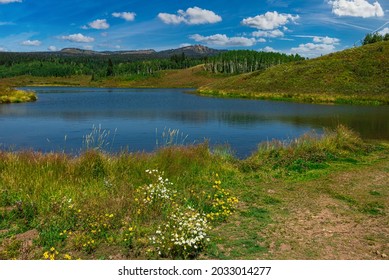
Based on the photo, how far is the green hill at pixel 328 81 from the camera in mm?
59750

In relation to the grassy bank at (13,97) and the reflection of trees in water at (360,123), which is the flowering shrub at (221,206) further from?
the grassy bank at (13,97)

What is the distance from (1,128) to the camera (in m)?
28.3

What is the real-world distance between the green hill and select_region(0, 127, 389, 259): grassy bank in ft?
153

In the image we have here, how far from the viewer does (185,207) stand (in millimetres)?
9164

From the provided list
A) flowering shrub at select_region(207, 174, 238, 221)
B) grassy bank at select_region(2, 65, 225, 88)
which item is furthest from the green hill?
grassy bank at select_region(2, 65, 225, 88)

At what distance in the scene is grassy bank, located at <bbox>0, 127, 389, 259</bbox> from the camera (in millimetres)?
6906

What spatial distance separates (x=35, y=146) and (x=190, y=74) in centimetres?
15044

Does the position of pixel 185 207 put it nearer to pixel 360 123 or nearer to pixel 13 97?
pixel 360 123

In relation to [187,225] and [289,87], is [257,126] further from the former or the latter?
[289,87]

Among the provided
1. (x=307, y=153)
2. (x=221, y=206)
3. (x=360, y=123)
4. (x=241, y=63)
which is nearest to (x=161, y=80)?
(x=241, y=63)

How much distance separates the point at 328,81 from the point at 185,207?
67.9 m

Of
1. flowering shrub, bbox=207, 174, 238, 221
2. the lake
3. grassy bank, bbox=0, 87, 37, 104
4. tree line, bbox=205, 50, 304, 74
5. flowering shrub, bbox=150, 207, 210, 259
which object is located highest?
tree line, bbox=205, 50, 304, 74

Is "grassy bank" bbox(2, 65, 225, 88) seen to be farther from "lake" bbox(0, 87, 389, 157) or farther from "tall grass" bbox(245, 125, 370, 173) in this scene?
"tall grass" bbox(245, 125, 370, 173)
